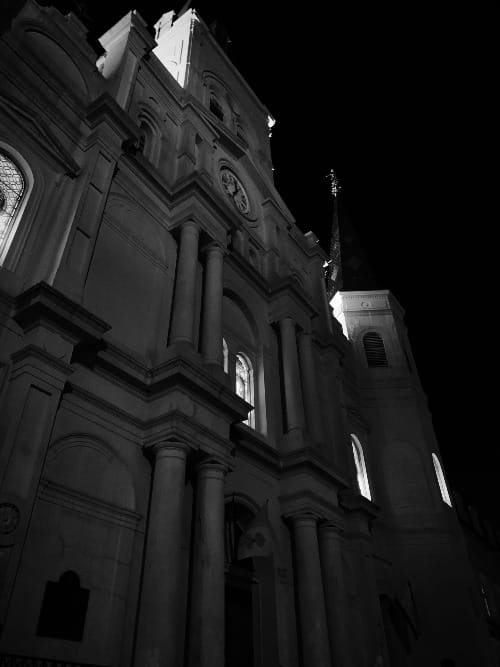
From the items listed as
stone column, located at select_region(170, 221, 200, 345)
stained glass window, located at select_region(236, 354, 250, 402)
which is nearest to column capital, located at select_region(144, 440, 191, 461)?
stone column, located at select_region(170, 221, 200, 345)

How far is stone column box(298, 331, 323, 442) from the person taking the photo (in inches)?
662

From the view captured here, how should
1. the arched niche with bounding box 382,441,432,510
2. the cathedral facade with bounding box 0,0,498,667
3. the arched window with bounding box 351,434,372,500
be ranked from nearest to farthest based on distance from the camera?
1. the cathedral facade with bounding box 0,0,498,667
2. the arched window with bounding box 351,434,372,500
3. the arched niche with bounding box 382,441,432,510

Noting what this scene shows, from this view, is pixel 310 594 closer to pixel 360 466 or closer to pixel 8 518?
pixel 8 518

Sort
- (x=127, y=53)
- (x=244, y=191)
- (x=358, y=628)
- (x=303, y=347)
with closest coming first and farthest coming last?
(x=358, y=628), (x=127, y=53), (x=303, y=347), (x=244, y=191)

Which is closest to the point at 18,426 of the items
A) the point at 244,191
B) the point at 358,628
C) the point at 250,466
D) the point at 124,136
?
the point at 250,466

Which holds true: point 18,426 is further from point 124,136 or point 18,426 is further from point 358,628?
point 358,628

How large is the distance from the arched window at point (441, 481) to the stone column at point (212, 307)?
13.6 m

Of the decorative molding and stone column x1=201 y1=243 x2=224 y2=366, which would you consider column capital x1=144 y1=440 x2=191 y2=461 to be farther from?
stone column x1=201 y1=243 x2=224 y2=366

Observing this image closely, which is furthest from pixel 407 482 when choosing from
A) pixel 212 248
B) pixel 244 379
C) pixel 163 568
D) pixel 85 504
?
pixel 85 504

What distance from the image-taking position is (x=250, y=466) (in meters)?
14.1

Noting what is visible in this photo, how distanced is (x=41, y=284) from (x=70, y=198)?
12.1 feet

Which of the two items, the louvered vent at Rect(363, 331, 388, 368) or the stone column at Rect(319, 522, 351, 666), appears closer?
the stone column at Rect(319, 522, 351, 666)

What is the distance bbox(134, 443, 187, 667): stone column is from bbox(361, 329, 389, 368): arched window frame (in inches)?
672

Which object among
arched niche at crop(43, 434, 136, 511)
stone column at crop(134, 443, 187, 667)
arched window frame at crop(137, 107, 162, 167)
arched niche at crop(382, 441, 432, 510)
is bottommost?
stone column at crop(134, 443, 187, 667)
